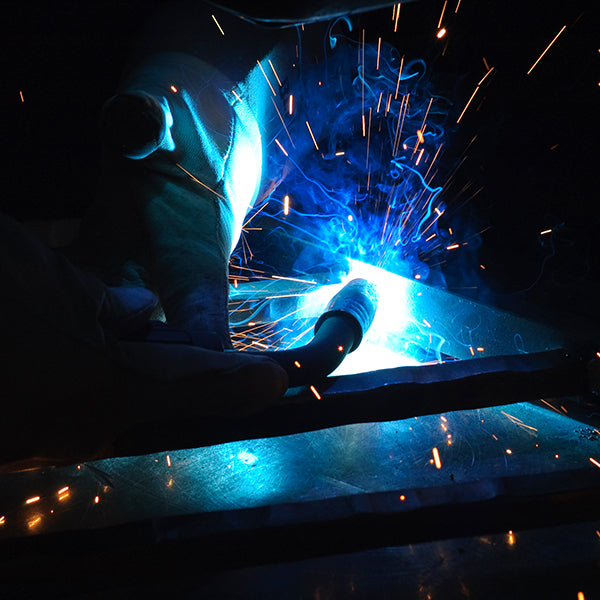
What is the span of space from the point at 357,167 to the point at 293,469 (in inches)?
121

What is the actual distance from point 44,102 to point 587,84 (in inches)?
175

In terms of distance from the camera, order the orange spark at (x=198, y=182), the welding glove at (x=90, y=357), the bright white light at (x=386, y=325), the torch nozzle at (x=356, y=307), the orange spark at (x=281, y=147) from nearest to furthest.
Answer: the welding glove at (x=90, y=357) → the torch nozzle at (x=356, y=307) → the orange spark at (x=198, y=182) → the bright white light at (x=386, y=325) → the orange spark at (x=281, y=147)

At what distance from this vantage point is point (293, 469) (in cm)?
215

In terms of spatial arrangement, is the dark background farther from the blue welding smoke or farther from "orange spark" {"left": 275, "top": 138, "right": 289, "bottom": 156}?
"orange spark" {"left": 275, "top": 138, "right": 289, "bottom": 156}

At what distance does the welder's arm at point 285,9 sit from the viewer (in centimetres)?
114

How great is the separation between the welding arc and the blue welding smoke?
2.63 ft

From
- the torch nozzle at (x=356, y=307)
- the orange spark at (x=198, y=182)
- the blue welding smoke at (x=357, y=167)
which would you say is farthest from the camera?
the blue welding smoke at (x=357, y=167)

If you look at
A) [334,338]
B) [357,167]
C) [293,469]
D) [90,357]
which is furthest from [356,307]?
[357,167]

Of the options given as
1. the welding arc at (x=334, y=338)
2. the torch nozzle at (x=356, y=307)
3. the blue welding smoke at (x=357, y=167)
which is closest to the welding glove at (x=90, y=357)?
the welding arc at (x=334, y=338)

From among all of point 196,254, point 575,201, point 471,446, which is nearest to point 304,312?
point 196,254

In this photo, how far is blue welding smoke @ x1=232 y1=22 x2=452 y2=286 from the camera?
11.5 ft

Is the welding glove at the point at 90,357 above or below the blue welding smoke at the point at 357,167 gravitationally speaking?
below

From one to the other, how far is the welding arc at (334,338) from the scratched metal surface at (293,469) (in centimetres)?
52

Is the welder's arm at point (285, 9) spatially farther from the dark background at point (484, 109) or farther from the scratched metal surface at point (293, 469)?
the dark background at point (484, 109)
